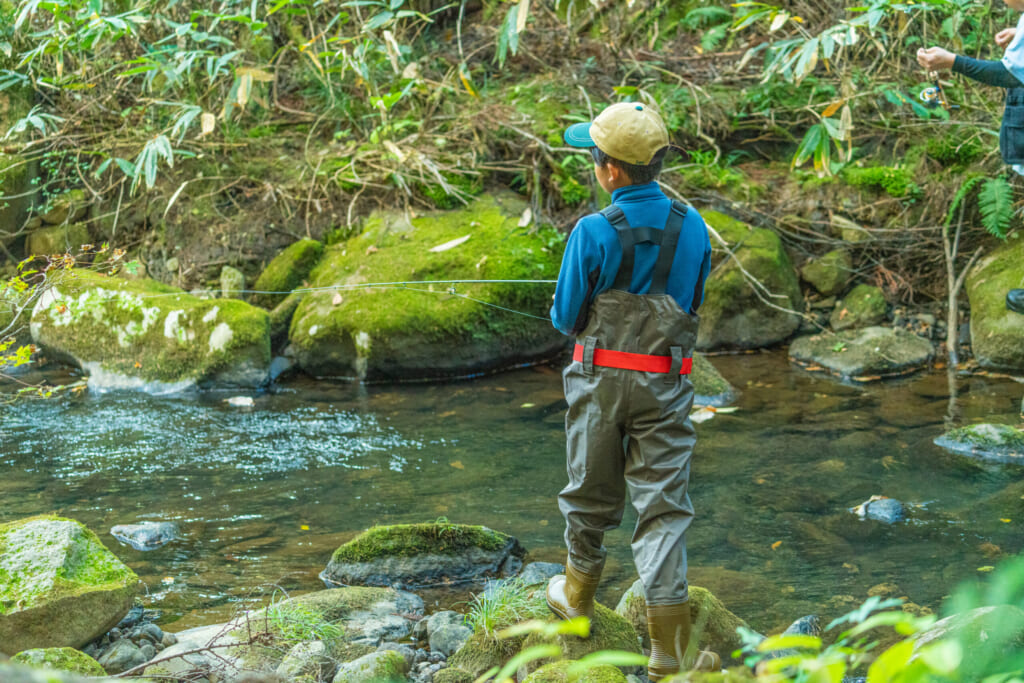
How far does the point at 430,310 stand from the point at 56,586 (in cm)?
457

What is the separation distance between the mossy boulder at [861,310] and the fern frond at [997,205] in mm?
1077

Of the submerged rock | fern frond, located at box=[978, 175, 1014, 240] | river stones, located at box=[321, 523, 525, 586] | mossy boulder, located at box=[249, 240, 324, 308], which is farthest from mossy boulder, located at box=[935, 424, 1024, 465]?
mossy boulder, located at box=[249, 240, 324, 308]

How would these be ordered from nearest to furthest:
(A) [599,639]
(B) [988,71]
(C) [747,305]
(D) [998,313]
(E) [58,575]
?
(A) [599,639] → (E) [58,575] → (B) [988,71] → (D) [998,313] → (C) [747,305]

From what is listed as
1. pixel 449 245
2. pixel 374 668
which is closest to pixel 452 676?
pixel 374 668

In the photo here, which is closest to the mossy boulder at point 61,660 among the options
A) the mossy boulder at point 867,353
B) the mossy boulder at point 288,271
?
the mossy boulder at point 288,271

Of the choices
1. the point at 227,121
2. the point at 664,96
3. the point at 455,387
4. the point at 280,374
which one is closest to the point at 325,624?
the point at 455,387

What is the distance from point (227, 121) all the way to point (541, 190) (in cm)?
334

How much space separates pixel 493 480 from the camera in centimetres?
512

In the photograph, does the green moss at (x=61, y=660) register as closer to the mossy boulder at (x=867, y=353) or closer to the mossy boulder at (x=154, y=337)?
the mossy boulder at (x=154, y=337)

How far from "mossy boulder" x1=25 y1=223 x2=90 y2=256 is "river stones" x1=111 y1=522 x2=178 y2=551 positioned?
18.6 ft

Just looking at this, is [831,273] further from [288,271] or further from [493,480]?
[288,271]

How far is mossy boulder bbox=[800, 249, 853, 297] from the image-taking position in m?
8.05

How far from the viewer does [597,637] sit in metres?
2.88

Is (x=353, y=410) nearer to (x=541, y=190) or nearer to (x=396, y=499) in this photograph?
(x=396, y=499)
